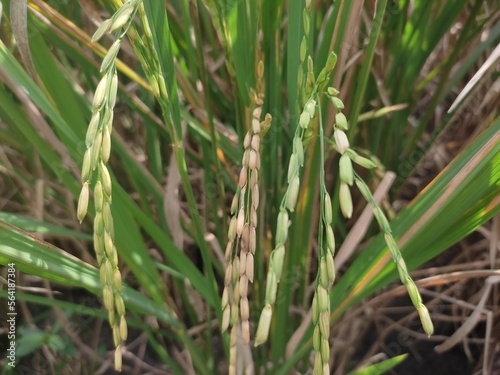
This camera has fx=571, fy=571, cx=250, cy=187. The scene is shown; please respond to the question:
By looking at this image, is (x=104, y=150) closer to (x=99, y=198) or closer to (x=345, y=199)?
(x=99, y=198)

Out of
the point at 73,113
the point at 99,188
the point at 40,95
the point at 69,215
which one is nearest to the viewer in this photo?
the point at 99,188

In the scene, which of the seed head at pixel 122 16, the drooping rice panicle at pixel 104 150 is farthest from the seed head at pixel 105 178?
the seed head at pixel 122 16

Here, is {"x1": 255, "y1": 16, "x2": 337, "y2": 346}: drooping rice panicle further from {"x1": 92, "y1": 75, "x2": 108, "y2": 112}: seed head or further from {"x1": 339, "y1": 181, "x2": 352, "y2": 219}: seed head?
{"x1": 92, "y1": 75, "x2": 108, "y2": 112}: seed head

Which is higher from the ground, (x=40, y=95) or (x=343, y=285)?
(x=40, y=95)

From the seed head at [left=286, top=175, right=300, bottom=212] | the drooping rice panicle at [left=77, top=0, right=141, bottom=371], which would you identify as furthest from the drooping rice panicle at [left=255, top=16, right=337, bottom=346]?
the drooping rice panicle at [left=77, top=0, right=141, bottom=371]

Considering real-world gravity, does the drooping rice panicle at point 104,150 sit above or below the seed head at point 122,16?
below

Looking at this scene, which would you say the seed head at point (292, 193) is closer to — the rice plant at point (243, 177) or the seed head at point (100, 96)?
the rice plant at point (243, 177)

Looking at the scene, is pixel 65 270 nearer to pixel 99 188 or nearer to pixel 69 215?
pixel 99 188

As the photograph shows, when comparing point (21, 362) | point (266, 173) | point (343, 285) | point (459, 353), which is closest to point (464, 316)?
point (459, 353)

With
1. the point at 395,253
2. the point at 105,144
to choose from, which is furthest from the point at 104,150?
the point at 395,253
